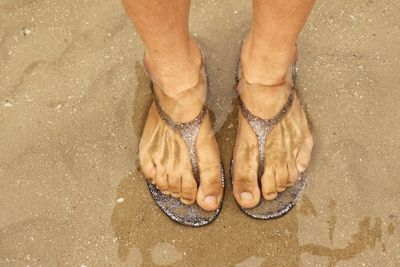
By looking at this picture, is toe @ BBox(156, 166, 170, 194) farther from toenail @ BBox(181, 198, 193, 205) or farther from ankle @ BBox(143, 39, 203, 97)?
ankle @ BBox(143, 39, 203, 97)

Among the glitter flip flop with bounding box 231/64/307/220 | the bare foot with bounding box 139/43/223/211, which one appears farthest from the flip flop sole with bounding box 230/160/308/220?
the bare foot with bounding box 139/43/223/211

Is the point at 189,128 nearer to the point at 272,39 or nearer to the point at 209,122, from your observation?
the point at 209,122

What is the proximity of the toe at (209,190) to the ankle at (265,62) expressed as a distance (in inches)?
13.0

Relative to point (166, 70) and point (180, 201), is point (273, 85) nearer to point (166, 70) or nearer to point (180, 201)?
point (166, 70)

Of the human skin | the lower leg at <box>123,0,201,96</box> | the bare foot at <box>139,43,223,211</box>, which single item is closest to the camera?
the lower leg at <box>123,0,201,96</box>

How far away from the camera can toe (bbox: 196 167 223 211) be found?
165cm

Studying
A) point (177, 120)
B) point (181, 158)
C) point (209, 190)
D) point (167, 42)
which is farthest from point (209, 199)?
point (167, 42)

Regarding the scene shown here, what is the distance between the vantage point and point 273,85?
1.53 m

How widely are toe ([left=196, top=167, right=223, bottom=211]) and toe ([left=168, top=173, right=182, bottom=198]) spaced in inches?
2.7

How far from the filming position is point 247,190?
1646 millimetres

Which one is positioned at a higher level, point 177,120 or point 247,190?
point 177,120

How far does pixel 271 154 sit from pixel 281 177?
82mm

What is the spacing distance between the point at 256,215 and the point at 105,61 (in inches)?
30.3

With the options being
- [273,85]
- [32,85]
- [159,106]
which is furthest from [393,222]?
[32,85]
